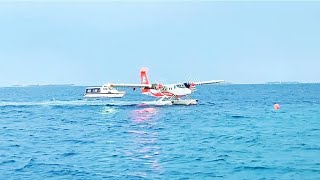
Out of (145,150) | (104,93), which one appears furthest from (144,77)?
A: (145,150)

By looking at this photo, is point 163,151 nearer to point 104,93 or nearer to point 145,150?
point 145,150

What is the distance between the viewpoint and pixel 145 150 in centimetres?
3038

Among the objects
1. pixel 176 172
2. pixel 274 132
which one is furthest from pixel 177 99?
pixel 176 172

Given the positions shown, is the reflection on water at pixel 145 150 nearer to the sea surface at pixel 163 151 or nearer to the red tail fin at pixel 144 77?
the sea surface at pixel 163 151

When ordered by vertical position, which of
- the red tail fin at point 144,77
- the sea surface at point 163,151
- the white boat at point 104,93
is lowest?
the sea surface at point 163,151

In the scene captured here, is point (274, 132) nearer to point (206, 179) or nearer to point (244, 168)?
point (244, 168)

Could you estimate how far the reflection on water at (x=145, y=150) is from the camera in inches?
926

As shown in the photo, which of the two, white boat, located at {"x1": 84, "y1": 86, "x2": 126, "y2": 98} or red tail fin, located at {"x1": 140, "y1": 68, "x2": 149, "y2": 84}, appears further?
white boat, located at {"x1": 84, "y1": 86, "x2": 126, "y2": 98}

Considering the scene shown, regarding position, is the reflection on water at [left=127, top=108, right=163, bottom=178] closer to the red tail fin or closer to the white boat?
the red tail fin

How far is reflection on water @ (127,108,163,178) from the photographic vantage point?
2352cm

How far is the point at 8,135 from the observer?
41.1m

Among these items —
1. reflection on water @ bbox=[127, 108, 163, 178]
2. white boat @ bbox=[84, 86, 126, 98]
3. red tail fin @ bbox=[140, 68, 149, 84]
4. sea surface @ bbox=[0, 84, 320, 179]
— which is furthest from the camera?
white boat @ bbox=[84, 86, 126, 98]

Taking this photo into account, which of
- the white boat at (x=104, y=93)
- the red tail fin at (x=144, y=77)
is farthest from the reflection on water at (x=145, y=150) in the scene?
the white boat at (x=104, y=93)

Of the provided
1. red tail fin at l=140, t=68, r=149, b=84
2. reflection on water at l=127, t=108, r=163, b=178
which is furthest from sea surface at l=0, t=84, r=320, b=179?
red tail fin at l=140, t=68, r=149, b=84
